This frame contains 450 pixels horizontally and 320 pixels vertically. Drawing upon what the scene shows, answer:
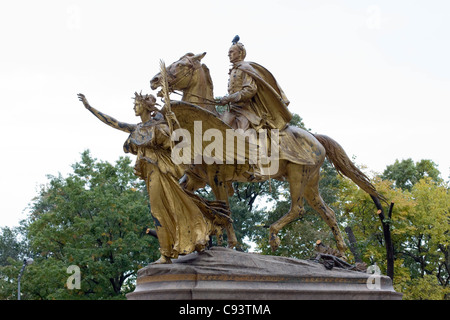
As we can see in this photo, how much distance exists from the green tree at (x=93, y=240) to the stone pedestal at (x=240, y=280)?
14917 mm

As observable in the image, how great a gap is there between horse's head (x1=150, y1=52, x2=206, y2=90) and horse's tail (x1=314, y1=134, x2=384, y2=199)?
307cm

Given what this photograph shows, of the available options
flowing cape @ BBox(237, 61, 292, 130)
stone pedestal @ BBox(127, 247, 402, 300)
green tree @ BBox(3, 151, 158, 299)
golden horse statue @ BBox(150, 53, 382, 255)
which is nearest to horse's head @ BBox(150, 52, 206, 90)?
golden horse statue @ BBox(150, 53, 382, 255)

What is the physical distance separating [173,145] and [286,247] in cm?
1504

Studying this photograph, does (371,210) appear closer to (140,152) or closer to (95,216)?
(95,216)

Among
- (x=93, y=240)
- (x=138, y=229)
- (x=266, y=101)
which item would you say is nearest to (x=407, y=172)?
(x=138, y=229)

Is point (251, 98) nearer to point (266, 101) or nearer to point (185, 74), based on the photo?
point (266, 101)

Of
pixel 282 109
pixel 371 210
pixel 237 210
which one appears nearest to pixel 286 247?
pixel 237 210

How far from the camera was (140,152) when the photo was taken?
9.50m

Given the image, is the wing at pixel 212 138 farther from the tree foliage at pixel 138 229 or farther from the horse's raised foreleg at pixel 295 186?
the tree foliage at pixel 138 229

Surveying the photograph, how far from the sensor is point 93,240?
80.5 feet

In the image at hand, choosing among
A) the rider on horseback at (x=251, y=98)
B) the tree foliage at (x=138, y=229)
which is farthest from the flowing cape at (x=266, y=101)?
the tree foliage at (x=138, y=229)

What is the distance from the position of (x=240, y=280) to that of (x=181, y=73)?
3.59 metres
